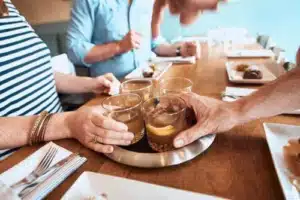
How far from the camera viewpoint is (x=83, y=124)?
45 centimetres

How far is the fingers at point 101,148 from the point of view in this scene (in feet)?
1.30

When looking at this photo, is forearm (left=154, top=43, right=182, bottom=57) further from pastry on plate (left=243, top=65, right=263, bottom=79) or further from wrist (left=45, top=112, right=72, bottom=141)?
wrist (left=45, top=112, right=72, bottom=141)

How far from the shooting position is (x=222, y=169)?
0.35 meters

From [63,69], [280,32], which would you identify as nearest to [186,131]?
[63,69]

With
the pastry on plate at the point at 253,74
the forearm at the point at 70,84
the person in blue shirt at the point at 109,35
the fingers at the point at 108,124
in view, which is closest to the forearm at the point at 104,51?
the person in blue shirt at the point at 109,35

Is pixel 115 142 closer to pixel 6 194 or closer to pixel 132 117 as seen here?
pixel 132 117

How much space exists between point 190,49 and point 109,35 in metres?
0.43

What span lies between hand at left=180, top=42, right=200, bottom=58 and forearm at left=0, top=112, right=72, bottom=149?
0.78 meters

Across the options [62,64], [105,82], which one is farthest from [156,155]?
[62,64]

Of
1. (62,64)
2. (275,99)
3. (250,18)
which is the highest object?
(250,18)

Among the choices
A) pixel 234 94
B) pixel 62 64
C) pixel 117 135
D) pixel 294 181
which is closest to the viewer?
pixel 294 181

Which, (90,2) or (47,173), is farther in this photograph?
(90,2)

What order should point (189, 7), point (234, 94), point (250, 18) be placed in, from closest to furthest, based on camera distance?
point (189, 7), point (234, 94), point (250, 18)

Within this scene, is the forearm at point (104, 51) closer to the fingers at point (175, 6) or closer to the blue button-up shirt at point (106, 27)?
the blue button-up shirt at point (106, 27)
